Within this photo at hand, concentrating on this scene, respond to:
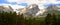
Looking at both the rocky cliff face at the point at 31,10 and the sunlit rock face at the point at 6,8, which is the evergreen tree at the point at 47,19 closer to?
the rocky cliff face at the point at 31,10

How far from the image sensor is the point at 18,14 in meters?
1.76

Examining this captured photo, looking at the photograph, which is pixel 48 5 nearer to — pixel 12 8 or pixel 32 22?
pixel 32 22

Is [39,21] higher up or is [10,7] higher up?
[10,7]

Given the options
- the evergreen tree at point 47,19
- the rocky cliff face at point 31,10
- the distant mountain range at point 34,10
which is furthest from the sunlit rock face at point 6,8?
the evergreen tree at point 47,19

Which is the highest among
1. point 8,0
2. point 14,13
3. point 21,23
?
point 8,0

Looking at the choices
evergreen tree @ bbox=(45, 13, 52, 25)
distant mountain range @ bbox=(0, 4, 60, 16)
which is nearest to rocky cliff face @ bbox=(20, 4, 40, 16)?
distant mountain range @ bbox=(0, 4, 60, 16)

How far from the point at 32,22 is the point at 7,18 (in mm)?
270

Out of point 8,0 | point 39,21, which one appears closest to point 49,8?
point 39,21

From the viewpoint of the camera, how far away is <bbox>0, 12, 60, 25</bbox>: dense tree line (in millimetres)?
1708

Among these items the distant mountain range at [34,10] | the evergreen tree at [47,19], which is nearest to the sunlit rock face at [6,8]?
the distant mountain range at [34,10]

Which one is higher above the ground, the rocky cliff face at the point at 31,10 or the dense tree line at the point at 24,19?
the rocky cliff face at the point at 31,10

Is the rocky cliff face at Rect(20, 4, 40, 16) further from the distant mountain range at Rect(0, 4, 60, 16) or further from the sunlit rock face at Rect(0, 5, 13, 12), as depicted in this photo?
the sunlit rock face at Rect(0, 5, 13, 12)

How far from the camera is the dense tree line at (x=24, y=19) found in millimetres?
1708

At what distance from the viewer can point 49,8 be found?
1.75 meters
